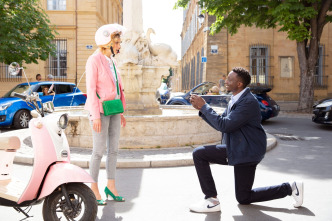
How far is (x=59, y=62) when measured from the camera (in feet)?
92.6

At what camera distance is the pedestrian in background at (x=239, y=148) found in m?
4.13

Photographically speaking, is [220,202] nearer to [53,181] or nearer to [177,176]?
[177,176]

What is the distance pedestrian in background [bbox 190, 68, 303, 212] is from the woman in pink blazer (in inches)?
37.2

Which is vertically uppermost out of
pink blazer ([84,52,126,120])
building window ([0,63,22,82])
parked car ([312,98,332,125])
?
building window ([0,63,22,82])

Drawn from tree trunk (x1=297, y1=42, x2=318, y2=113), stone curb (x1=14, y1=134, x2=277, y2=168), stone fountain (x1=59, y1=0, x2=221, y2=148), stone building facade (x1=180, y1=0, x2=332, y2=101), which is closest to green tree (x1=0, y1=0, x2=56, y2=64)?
stone building facade (x1=180, y1=0, x2=332, y2=101)

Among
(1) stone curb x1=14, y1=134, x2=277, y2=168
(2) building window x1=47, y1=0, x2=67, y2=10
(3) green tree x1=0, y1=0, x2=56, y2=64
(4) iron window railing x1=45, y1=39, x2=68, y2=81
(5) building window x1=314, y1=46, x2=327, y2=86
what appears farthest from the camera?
(2) building window x1=47, y1=0, x2=67, y2=10

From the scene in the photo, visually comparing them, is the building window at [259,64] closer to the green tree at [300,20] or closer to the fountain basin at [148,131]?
the green tree at [300,20]

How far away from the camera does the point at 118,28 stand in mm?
4574

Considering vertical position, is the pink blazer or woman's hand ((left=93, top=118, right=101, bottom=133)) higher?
the pink blazer

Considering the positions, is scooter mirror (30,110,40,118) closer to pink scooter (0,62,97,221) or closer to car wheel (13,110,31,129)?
pink scooter (0,62,97,221)

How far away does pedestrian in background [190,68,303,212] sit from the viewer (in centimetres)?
413

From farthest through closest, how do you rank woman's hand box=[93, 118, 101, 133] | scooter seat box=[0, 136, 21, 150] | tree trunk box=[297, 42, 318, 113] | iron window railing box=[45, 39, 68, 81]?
iron window railing box=[45, 39, 68, 81] < tree trunk box=[297, 42, 318, 113] < woman's hand box=[93, 118, 101, 133] < scooter seat box=[0, 136, 21, 150]

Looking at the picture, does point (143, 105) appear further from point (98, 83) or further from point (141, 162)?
point (98, 83)

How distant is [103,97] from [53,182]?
1.26 m
